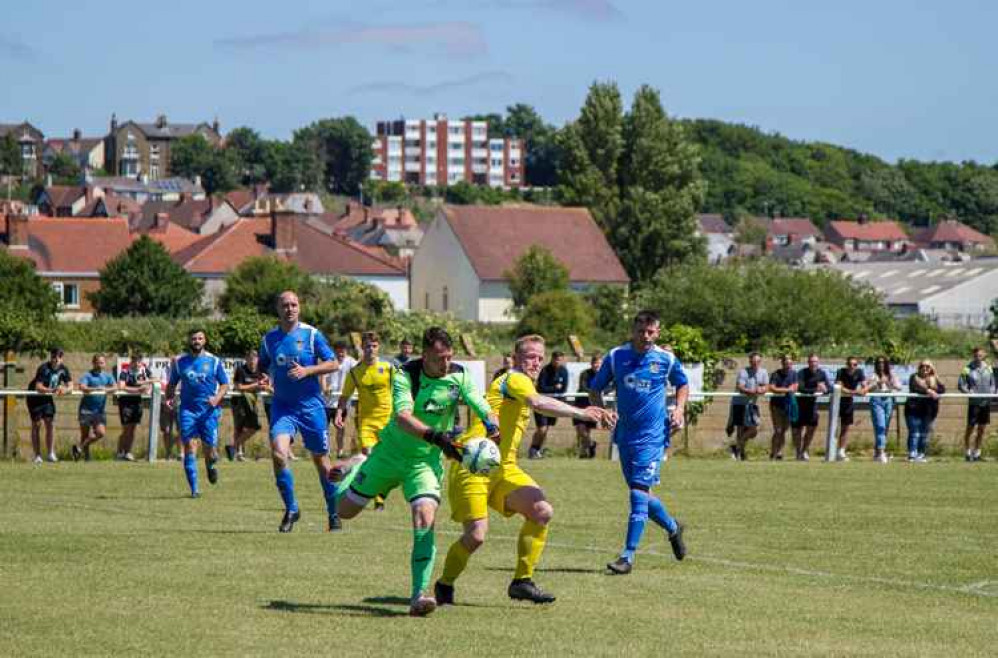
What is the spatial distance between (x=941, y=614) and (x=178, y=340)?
38.8 m

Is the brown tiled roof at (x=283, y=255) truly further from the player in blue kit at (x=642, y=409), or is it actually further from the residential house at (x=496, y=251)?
the player in blue kit at (x=642, y=409)

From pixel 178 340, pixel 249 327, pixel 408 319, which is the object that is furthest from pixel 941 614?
pixel 408 319

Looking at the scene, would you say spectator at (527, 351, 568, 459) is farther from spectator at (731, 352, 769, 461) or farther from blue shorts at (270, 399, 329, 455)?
blue shorts at (270, 399, 329, 455)

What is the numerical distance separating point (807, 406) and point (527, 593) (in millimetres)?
20669

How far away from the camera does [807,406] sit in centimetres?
3228

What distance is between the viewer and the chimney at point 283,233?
11775 centimetres

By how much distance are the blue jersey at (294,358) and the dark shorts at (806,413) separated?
1647 centimetres

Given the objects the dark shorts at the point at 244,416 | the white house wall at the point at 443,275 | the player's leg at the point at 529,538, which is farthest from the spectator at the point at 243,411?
the white house wall at the point at 443,275

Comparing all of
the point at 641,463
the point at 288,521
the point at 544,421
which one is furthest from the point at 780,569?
the point at 544,421

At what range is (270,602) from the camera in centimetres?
1220

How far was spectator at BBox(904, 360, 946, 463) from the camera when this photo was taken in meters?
32.3

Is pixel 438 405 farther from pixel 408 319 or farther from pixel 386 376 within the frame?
pixel 408 319

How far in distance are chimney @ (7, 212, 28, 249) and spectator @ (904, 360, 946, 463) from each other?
83757 millimetres

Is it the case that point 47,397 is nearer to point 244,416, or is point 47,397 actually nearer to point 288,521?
point 244,416
